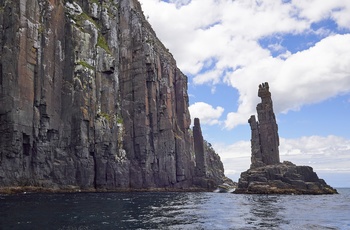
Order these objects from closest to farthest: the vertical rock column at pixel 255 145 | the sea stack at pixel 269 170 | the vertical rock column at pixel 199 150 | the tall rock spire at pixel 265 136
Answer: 1. the sea stack at pixel 269 170
2. the tall rock spire at pixel 265 136
3. the vertical rock column at pixel 255 145
4. the vertical rock column at pixel 199 150

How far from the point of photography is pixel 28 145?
322ft

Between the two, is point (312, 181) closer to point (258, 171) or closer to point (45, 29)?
point (258, 171)

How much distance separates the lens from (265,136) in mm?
140000

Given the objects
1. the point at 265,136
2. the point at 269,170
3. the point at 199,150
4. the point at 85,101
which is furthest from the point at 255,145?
the point at 85,101

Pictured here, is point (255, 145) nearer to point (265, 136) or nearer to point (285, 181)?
point (265, 136)

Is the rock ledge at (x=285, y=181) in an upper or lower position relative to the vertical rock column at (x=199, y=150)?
lower

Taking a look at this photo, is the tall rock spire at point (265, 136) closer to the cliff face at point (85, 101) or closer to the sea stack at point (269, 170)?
the sea stack at point (269, 170)

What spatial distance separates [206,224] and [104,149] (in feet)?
284

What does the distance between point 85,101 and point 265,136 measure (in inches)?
2798

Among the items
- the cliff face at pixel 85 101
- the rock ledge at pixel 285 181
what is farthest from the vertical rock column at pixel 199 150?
the rock ledge at pixel 285 181

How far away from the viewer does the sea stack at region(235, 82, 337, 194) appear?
118188 millimetres

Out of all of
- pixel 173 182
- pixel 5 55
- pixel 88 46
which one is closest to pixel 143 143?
pixel 173 182

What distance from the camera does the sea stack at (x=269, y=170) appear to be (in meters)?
118

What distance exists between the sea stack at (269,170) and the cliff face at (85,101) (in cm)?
3719
